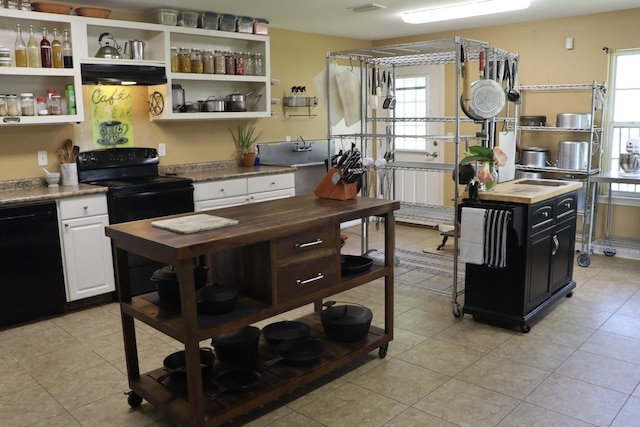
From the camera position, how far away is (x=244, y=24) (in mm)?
5117

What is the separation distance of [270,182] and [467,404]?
10.1ft

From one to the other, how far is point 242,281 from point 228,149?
122 inches

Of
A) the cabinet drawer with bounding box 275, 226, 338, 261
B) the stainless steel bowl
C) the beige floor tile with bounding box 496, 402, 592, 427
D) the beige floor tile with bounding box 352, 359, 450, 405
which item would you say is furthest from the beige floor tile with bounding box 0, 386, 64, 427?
the stainless steel bowl

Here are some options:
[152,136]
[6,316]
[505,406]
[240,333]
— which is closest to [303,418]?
[240,333]

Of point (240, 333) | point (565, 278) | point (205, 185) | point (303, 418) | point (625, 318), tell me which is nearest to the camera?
point (303, 418)

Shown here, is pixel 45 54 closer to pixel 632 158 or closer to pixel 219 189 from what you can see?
pixel 219 189

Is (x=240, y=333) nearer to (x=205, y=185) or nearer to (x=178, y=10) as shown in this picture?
(x=205, y=185)

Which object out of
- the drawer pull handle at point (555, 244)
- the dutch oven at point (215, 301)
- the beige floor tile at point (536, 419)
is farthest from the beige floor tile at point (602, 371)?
the dutch oven at point (215, 301)

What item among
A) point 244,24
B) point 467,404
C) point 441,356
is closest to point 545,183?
point 441,356

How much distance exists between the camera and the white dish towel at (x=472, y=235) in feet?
11.1

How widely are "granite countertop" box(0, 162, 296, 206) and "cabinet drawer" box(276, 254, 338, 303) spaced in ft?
6.97

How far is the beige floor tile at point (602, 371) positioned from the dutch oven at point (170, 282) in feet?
6.43

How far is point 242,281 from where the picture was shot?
2.62m

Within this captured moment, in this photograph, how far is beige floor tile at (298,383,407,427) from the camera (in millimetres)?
2514
